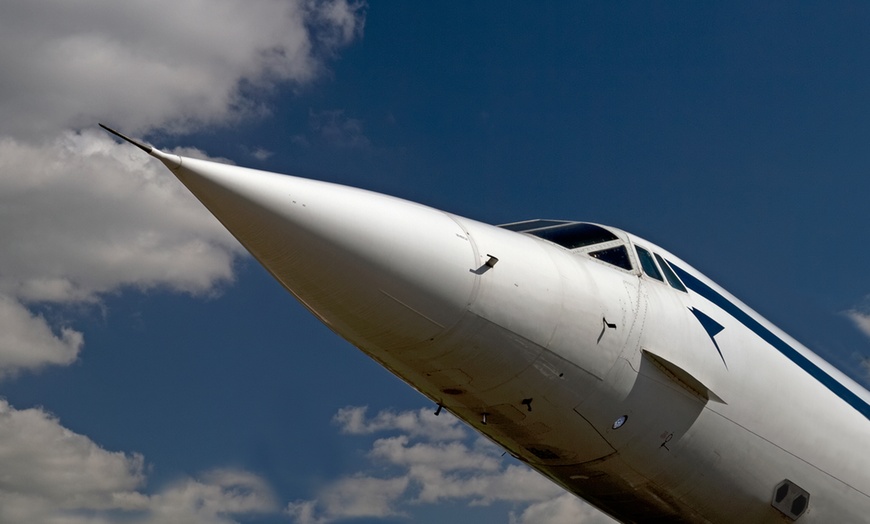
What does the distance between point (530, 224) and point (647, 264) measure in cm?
126

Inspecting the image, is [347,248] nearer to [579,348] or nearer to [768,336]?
[579,348]

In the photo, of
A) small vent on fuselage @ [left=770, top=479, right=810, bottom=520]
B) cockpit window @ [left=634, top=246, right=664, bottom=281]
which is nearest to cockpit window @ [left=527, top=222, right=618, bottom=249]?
cockpit window @ [left=634, top=246, right=664, bottom=281]

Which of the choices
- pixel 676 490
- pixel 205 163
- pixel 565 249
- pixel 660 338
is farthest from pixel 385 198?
pixel 676 490

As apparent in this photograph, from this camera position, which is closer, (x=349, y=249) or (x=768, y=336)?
(x=349, y=249)

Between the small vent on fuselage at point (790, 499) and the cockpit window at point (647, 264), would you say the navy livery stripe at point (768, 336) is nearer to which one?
the cockpit window at point (647, 264)

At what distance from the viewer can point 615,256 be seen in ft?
27.8

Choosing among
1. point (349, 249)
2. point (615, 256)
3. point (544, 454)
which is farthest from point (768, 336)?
point (349, 249)

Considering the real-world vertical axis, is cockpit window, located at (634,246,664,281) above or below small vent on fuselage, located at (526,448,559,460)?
above

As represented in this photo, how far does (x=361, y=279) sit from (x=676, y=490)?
3984 mm

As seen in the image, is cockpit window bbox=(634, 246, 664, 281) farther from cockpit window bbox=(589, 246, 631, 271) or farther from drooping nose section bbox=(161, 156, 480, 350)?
drooping nose section bbox=(161, 156, 480, 350)

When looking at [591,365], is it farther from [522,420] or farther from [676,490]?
[676,490]

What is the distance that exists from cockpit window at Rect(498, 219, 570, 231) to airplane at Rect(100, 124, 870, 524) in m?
0.03

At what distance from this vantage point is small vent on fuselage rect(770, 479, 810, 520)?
28.7 feet

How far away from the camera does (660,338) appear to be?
26.2ft
